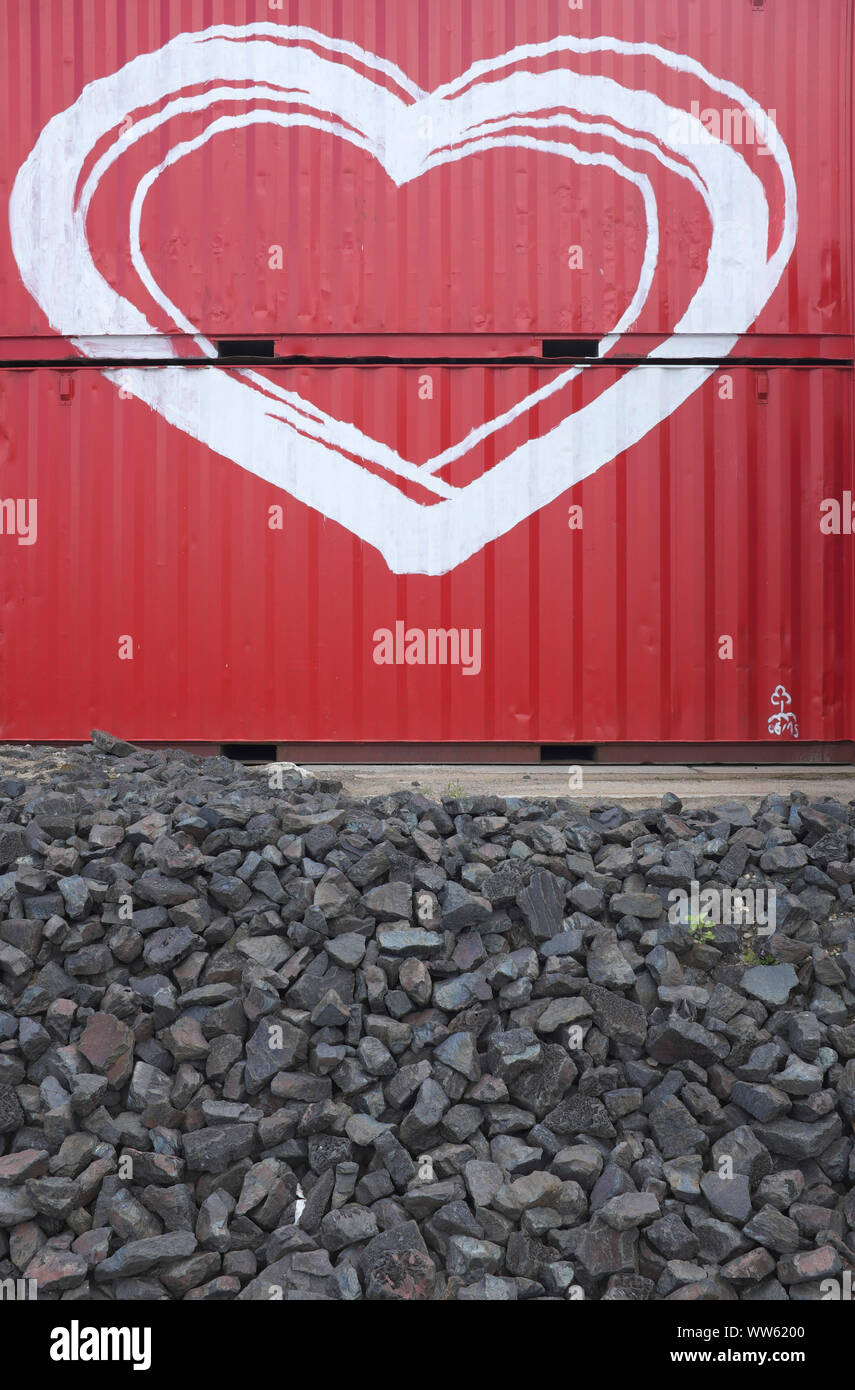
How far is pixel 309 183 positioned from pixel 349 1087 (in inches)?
229

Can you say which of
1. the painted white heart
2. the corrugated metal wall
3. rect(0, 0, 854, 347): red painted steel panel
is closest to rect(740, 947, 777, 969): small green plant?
Answer: the corrugated metal wall

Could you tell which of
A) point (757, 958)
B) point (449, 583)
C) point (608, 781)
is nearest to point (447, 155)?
point (449, 583)

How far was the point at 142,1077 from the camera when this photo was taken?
2977mm

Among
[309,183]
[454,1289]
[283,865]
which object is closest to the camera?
[454,1289]

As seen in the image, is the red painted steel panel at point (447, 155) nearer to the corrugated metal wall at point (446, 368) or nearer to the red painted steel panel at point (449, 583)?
the corrugated metal wall at point (446, 368)

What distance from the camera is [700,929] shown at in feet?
11.4

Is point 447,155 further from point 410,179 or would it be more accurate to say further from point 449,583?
point 449,583

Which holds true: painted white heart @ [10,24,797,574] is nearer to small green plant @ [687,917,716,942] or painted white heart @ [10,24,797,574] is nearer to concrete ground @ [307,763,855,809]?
concrete ground @ [307,763,855,809]

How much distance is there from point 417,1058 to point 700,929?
1.20 meters

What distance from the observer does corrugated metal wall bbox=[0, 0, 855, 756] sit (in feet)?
20.4

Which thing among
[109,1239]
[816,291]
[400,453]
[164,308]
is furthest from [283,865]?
[816,291]

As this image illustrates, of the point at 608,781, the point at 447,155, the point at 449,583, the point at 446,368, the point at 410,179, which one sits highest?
the point at 447,155

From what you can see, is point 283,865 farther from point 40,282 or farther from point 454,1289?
point 40,282

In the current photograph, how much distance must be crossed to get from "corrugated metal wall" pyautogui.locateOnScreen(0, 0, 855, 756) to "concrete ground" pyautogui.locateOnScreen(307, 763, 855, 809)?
250mm
